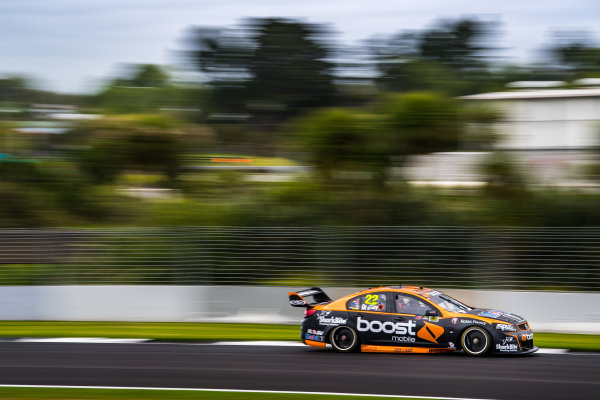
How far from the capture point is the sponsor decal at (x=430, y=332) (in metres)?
11.7

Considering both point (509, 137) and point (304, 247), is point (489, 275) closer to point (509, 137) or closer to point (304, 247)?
point (304, 247)

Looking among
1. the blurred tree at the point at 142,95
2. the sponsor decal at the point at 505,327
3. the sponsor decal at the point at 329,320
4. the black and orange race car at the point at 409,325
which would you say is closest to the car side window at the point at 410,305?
the black and orange race car at the point at 409,325

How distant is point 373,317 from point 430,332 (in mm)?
1004

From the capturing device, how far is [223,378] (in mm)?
10078

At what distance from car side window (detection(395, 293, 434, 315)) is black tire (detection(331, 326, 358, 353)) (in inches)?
36.3

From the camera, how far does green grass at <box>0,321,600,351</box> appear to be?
559 inches

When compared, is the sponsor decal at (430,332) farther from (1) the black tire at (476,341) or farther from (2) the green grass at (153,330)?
(2) the green grass at (153,330)

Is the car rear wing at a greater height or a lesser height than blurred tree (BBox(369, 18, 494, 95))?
lesser

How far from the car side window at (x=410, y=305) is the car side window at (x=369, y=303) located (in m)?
0.23

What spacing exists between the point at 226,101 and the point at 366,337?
39.8 metres

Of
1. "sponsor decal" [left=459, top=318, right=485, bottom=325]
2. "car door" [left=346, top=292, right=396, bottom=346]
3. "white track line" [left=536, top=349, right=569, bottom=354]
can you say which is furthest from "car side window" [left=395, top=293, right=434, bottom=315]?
"white track line" [left=536, top=349, right=569, bottom=354]

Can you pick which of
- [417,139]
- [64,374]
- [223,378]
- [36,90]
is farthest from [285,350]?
[36,90]

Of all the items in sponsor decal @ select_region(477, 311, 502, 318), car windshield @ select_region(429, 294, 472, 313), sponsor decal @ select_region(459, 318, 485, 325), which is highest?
car windshield @ select_region(429, 294, 472, 313)

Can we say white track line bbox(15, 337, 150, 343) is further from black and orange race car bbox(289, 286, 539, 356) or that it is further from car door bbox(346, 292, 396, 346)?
car door bbox(346, 292, 396, 346)
